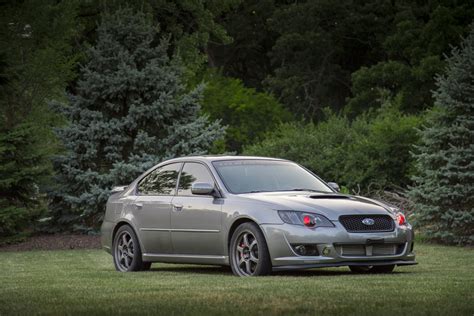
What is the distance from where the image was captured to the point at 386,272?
49.6ft

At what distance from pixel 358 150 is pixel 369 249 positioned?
60.1 ft

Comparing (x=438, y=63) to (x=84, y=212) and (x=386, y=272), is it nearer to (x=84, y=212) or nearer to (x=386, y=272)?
(x=84, y=212)

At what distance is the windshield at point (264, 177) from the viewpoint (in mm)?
15297

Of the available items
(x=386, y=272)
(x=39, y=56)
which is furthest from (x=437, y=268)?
(x=39, y=56)

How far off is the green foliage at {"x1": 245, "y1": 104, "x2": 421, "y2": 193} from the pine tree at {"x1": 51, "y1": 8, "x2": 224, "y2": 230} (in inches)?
243

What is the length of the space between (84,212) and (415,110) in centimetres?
3010

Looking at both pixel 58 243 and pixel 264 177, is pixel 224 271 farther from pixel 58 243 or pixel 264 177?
pixel 58 243

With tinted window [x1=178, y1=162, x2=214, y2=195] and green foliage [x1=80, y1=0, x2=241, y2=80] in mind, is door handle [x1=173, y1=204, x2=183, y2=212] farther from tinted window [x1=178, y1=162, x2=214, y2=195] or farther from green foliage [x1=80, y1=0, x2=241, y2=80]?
green foliage [x1=80, y1=0, x2=241, y2=80]

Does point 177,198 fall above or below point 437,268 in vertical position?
above

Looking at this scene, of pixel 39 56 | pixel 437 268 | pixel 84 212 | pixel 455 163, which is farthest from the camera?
pixel 39 56

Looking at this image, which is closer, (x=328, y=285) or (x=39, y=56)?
(x=328, y=285)

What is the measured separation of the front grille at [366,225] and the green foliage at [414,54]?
35.1 meters

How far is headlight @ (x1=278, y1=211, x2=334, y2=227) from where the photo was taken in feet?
46.2

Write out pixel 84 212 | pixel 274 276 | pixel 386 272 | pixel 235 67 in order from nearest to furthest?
pixel 274 276, pixel 386 272, pixel 84 212, pixel 235 67
